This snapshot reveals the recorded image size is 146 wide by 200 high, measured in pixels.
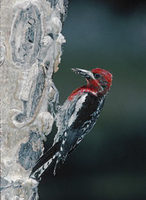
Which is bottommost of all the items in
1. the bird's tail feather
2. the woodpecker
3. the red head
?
the bird's tail feather

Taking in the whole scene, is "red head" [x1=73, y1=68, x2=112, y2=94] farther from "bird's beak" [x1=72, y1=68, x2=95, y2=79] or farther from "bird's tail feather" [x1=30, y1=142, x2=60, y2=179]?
"bird's tail feather" [x1=30, y1=142, x2=60, y2=179]

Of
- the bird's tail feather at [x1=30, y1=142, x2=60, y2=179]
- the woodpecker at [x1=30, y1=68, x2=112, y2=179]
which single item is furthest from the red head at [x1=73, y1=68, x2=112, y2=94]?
the bird's tail feather at [x1=30, y1=142, x2=60, y2=179]

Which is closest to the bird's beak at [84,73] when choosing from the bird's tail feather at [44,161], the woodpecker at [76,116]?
the woodpecker at [76,116]

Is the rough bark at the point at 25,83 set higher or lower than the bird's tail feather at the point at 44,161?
higher

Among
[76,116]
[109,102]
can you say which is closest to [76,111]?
[76,116]

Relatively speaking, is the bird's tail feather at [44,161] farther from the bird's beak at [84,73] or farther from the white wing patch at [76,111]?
the bird's beak at [84,73]

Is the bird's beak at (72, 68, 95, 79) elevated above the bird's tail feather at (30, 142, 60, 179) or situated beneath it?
elevated above

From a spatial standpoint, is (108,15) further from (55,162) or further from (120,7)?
(55,162)
